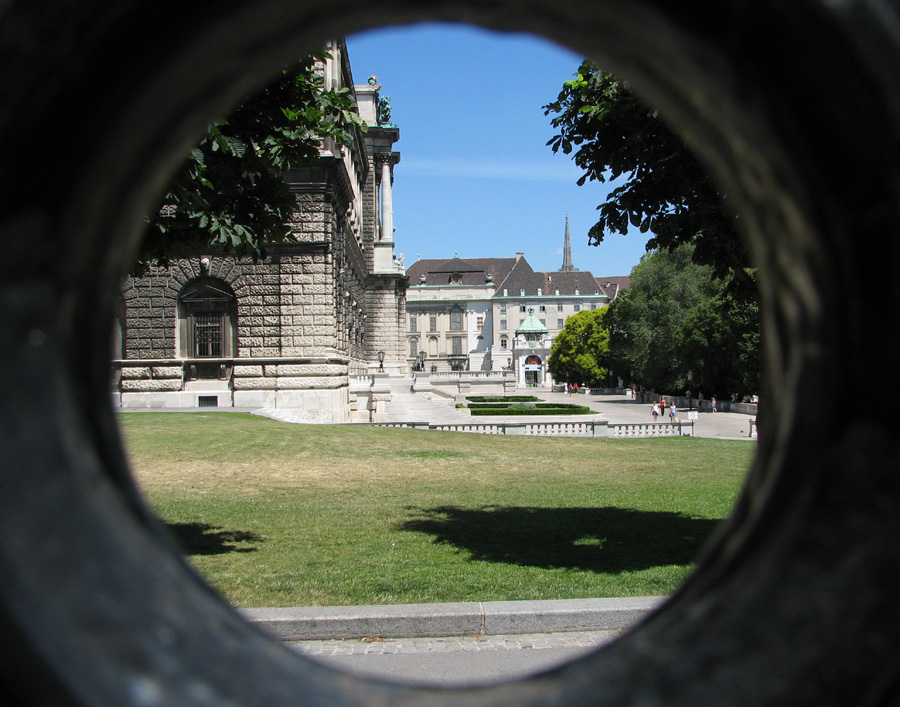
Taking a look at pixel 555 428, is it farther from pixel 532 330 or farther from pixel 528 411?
pixel 532 330

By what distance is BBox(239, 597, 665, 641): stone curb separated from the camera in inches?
220

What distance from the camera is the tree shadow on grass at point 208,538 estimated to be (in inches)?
328

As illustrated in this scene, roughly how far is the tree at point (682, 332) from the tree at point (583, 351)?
26.5 metres

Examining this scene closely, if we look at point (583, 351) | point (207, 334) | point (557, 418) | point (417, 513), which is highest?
point (207, 334)

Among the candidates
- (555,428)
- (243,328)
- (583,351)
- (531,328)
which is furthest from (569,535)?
(531,328)

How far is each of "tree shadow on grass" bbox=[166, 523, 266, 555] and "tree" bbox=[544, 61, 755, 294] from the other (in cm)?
530

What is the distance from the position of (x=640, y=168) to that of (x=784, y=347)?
7.28 m

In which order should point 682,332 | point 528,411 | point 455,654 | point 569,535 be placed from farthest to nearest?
point 682,332 < point 528,411 < point 569,535 < point 455,654

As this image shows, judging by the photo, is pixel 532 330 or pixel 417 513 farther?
pixel 532 330

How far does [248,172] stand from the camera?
302 inches

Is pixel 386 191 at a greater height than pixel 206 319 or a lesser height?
greater

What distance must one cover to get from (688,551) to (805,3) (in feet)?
26.5

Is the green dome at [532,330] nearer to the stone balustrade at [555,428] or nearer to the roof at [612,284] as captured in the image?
the roof at [612,284]

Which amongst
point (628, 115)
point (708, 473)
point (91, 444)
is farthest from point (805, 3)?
point (708, 473)
